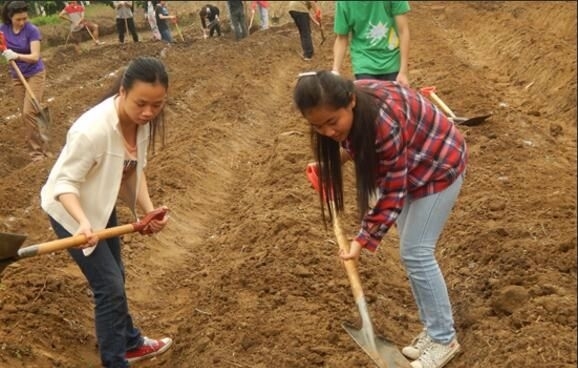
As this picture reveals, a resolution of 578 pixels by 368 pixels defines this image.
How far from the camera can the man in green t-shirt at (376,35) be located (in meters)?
5.21

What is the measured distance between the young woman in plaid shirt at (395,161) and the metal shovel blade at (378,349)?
11cm

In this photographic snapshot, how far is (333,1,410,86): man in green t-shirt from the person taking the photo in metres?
5.21

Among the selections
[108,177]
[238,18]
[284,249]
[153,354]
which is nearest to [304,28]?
[238,18]

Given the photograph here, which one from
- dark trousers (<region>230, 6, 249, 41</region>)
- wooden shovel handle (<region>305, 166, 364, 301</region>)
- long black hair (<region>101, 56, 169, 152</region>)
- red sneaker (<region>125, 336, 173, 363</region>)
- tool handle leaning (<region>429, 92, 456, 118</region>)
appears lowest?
dark trousers (<region>230, 6, 249, 41</region>)

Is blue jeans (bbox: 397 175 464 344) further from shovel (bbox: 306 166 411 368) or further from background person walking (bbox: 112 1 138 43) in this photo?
background person walking (bbox: 112 1 138 43)

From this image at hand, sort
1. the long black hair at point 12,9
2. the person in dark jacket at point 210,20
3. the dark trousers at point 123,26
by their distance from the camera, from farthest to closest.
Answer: the person in dark jacket at point 210,20, the dark trousers at point 123,26, the long black hair at point 12,9

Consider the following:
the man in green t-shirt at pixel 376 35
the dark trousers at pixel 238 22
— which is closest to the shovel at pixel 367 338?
the man in green t-shirt at pixel 376 35

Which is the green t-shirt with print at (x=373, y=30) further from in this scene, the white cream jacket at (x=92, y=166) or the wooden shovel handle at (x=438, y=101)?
the wooden shovel handle at (x=438, y=101)

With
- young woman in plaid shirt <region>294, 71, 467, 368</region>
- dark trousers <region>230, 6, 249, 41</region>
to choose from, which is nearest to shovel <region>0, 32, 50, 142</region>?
young woman in plaid shirt <region>294, 71, 467, 368</region>

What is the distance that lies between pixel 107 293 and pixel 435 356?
162cm

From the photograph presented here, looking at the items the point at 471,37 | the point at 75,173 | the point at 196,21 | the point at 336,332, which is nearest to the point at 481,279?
the point at 336,332

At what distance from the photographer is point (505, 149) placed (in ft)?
22.5

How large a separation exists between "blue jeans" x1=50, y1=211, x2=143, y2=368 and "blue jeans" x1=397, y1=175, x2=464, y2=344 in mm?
1363

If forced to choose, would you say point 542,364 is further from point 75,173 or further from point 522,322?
point 75,173
